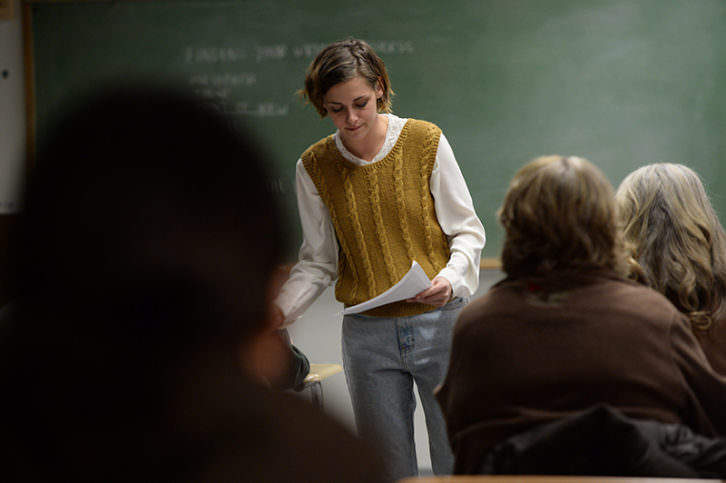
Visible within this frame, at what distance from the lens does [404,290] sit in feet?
5.91

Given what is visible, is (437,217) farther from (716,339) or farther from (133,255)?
(133,255)

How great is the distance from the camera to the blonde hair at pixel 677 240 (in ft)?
5.60

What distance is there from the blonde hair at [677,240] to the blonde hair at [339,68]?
769 mm

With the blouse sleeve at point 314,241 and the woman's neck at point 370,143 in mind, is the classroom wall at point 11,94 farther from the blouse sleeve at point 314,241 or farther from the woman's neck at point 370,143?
the woman's neck at point 370,143

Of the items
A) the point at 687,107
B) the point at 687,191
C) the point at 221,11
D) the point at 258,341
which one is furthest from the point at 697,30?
the point at 258,341

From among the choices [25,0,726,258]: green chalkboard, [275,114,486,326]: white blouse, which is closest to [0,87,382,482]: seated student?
[275,114,486,326]: white blouse

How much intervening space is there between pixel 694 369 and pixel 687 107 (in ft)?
7.08

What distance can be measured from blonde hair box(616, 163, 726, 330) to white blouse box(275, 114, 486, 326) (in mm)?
419

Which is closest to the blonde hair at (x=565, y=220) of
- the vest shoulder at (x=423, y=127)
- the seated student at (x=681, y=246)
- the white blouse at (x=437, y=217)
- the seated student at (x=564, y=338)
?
the seated student at (x=564, y=338)

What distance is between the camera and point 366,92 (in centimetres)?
191

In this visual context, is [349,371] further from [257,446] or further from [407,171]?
[257,446]

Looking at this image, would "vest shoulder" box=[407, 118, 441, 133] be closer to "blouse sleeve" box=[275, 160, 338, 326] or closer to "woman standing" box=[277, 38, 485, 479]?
"woman standing" box=[277, 38, 485, 479]

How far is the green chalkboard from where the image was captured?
305 cm

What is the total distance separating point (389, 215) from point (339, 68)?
0.43 metres
